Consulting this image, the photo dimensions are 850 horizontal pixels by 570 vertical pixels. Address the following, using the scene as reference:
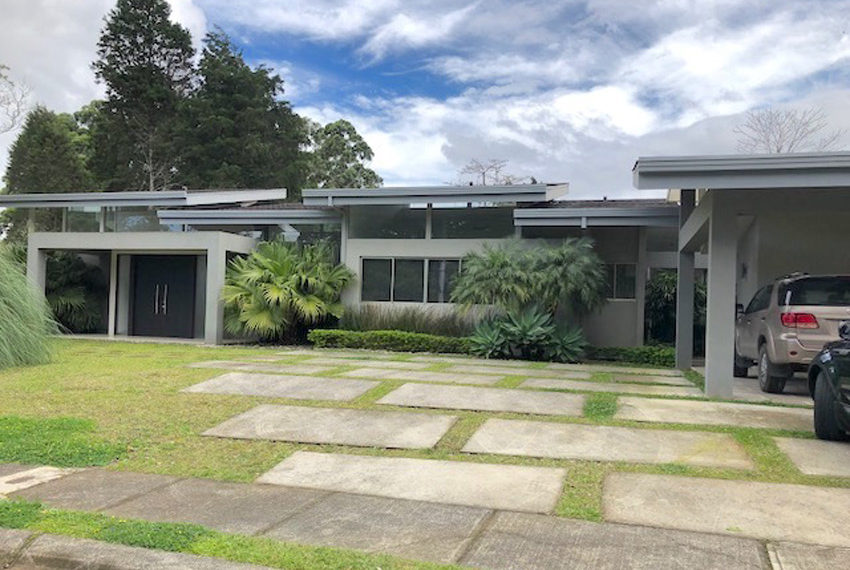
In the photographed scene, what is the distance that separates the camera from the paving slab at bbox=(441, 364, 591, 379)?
11.0 meters

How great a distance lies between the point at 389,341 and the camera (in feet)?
52.1

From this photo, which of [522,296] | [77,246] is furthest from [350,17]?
[77,246]

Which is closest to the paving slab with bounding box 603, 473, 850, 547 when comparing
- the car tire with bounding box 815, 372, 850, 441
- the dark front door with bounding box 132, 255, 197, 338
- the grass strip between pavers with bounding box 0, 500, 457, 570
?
the car tire with bounding box 815, 372, 850, 441

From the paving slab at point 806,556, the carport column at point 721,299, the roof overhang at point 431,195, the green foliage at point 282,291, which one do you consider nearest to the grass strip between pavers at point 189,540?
the paving slab at point 806,556

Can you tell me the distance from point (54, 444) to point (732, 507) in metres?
5.67

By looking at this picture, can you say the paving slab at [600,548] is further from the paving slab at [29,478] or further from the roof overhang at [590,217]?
the roof overhang at [590,217]

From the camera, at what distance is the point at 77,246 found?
18.6m

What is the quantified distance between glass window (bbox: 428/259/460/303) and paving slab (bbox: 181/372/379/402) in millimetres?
7797

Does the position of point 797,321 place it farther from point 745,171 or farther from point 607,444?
point 607,444

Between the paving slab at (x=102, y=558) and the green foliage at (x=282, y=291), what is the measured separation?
41.5 ft

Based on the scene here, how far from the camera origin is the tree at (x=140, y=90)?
38.0 meters

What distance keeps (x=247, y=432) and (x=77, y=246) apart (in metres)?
14.6

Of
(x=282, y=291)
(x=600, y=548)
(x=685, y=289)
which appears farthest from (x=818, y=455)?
(x=282, y=291)

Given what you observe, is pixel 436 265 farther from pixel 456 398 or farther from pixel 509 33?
pixel 456 398
